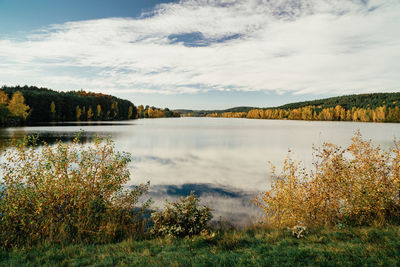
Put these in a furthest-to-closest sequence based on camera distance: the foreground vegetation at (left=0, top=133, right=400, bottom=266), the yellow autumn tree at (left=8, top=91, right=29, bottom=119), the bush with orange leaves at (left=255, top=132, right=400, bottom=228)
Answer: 1. the yellow autumn tree at (left=8, top=91, right=29, bottom=119)
2. the bush with orange leaves at (left=255, top=132, right=400, bottom=228)
3. the foreground vegetation at (left=0, top=133, right=400, bottom=266)

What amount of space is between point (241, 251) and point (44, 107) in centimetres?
13013

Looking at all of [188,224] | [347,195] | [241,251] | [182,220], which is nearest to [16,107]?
[182,220]

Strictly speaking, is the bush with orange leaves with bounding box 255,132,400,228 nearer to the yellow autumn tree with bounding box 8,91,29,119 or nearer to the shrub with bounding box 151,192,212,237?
the shrub with bounding box 151,192,212,237

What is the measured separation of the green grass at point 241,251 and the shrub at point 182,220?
1.59ft

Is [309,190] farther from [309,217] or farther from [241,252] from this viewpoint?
[241,252]

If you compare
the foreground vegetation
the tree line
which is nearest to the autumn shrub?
the foreground vegetation

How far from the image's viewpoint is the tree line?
79875 mm

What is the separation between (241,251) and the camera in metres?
7.19

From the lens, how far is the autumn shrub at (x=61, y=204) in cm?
874

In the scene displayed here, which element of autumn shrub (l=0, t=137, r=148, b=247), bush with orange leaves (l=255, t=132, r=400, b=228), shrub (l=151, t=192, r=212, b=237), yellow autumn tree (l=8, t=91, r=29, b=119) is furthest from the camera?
yellow autumn tree (l=8, t=91, r=29, b=119)

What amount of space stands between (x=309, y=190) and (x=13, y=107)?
98950 millimetres

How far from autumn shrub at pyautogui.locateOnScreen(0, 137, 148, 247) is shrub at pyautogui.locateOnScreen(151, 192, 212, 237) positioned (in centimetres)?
120

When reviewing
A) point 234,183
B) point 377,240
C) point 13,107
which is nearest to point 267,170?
point 234,183

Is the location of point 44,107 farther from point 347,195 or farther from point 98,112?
point 347,195
